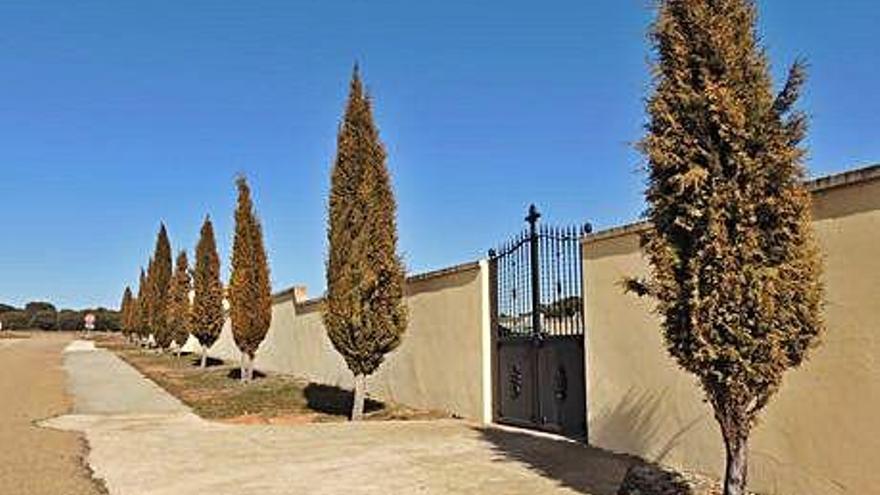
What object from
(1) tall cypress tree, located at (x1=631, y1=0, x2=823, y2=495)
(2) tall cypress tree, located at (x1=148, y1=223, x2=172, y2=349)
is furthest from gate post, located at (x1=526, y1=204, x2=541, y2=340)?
(2) tall cypress tree, located at (x1=148, y1=223, x2=172, y2=349)

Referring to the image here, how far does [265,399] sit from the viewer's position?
62.0 feet

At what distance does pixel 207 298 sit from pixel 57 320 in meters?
84.6

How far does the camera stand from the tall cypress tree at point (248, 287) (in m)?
24.0

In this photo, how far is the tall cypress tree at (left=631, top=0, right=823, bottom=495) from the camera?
6277 mm

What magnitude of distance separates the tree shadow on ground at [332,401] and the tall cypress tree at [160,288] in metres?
22.5

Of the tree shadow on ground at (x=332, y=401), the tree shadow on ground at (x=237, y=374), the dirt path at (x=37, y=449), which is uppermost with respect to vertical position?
the tree shadow on ground at (x=237, y=374)

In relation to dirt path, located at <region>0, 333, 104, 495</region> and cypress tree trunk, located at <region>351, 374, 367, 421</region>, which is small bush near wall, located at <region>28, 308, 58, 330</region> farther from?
cypress tree trunk, located at <region>351, 374, 367, 421</region>

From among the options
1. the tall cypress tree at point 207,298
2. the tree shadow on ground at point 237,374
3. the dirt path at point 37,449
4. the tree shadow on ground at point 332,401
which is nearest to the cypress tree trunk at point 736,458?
the dirt path at point 37,449

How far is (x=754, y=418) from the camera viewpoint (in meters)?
6.47

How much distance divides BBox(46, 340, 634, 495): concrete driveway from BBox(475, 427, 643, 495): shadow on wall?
0.04 feet

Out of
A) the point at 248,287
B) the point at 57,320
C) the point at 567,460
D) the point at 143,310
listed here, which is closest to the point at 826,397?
the point at 567,460

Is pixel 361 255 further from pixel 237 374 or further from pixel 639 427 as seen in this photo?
pixel 237 374

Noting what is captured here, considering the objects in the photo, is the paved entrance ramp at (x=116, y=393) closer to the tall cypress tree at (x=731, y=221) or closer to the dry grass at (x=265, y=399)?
the dry grass at (x=265, y=399)

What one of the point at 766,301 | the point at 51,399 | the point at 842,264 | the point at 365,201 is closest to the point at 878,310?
the point at 842,264
